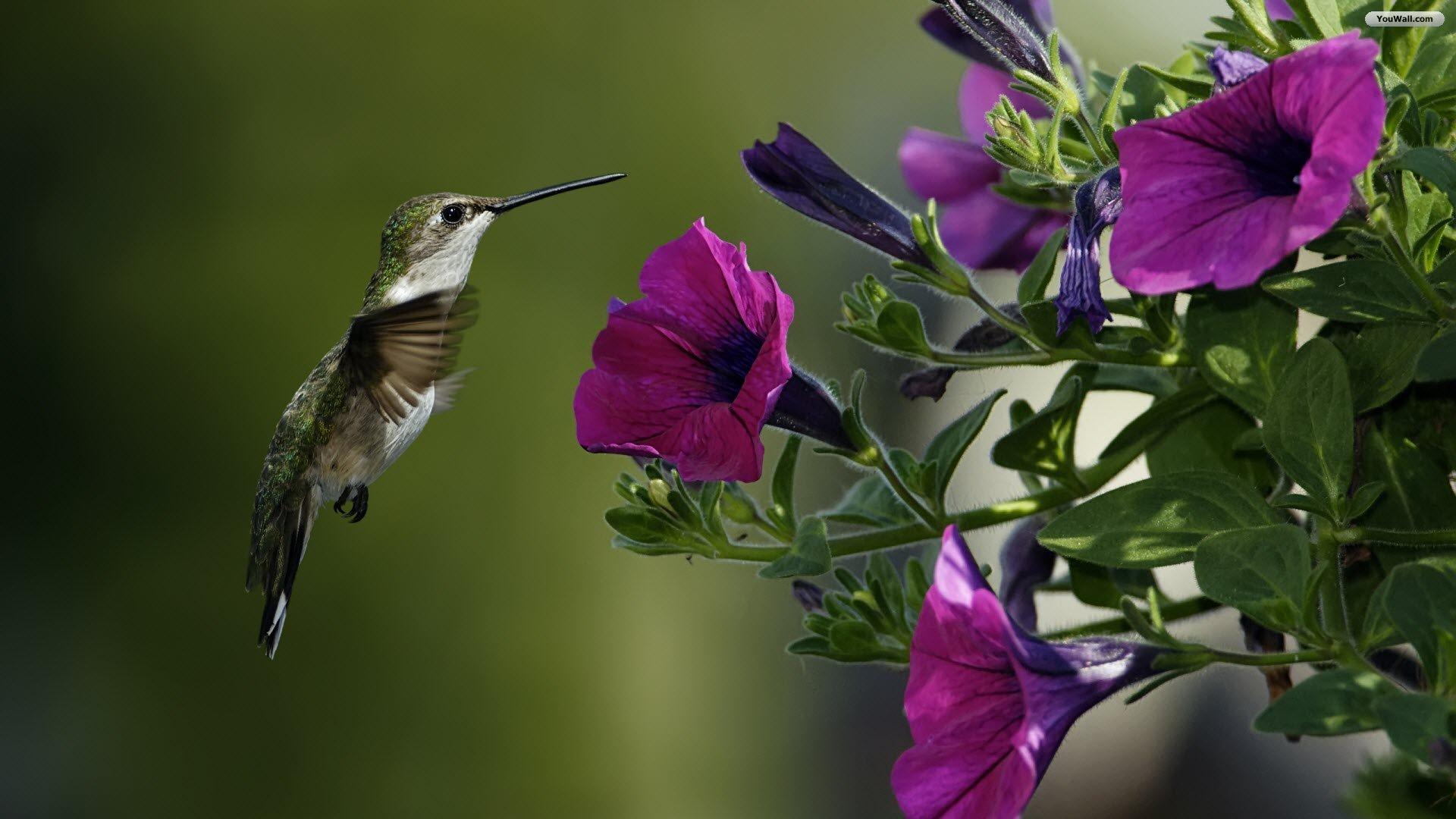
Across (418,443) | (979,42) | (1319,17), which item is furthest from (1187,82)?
(418,443)

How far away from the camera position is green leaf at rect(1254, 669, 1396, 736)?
1.26 ft

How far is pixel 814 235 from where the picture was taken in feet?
9.53

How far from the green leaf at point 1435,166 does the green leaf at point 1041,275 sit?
0.43ft

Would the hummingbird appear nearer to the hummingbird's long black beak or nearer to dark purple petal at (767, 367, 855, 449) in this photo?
the hummingbird's long black beak

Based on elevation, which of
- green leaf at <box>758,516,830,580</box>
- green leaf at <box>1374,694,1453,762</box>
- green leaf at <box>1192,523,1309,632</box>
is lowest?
green leaf at <box>1374,694,1453,762</box>

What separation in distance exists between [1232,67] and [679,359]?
0.22m

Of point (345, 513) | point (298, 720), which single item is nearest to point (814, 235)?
point (298, 720)

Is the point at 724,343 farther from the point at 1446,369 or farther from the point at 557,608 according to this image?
the point at 557,608

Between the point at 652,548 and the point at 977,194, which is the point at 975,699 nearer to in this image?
Result: the point at 652,548

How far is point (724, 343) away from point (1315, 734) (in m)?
0.24

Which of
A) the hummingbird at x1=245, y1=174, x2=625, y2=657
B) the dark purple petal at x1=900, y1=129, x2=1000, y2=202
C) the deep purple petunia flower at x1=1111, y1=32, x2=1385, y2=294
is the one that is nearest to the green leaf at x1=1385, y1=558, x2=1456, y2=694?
the deep purple petunia flower at x1=1111, y1=32, x2=1385, y2=294

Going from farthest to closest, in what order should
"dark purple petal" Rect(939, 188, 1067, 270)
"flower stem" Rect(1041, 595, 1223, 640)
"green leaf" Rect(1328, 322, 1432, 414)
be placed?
"dark purple petal" Rect(939, 188, 1067, 270)
"flower stem" Rect(1041, 595, 1223, 640)
"green leaf" Rect(1328, 322, 1432, 414)

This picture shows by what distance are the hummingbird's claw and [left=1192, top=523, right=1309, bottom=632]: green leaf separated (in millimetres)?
579

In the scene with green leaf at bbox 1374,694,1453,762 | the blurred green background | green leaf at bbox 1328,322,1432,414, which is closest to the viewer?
green leaf at bbox 1374,694,1453,762
